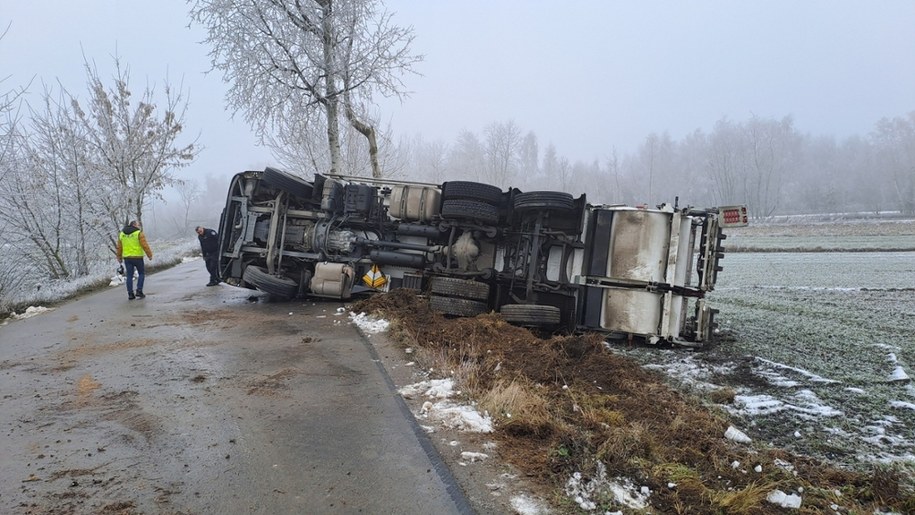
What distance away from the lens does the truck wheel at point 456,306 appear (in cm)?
622

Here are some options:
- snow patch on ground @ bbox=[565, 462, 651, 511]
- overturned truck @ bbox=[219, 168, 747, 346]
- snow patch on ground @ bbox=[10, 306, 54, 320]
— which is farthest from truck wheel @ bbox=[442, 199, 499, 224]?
snow patch on ground @ bbox=[10, 306, 54, 320]

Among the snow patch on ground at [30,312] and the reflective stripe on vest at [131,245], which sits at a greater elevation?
the reflective stripe on vest at [131,245]

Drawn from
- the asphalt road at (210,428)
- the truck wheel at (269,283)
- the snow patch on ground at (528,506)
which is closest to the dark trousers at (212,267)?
the truck wheel at (269,283)

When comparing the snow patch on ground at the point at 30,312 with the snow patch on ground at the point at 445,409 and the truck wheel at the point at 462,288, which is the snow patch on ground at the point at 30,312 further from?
the snow patch on ground at the point at 445,409

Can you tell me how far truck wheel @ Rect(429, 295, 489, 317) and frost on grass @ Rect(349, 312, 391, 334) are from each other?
690 millimetres

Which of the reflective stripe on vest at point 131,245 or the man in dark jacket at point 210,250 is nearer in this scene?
the reflective stripe on vest at point 131,245

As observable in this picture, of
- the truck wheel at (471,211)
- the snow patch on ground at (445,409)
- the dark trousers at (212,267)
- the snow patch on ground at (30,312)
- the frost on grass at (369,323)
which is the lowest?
the snow patch on ground at (30,312)

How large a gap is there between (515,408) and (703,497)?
4.04 ft

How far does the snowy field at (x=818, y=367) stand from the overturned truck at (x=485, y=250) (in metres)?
0.78

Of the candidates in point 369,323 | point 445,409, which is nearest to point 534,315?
point 369,323

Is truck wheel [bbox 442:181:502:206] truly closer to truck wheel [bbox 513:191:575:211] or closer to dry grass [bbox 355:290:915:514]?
truck wheel [bbox 513:191:575:211]

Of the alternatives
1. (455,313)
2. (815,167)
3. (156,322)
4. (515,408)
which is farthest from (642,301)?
(815,167)

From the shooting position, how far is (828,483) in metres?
2.60

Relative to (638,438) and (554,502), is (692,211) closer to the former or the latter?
(638,438)
